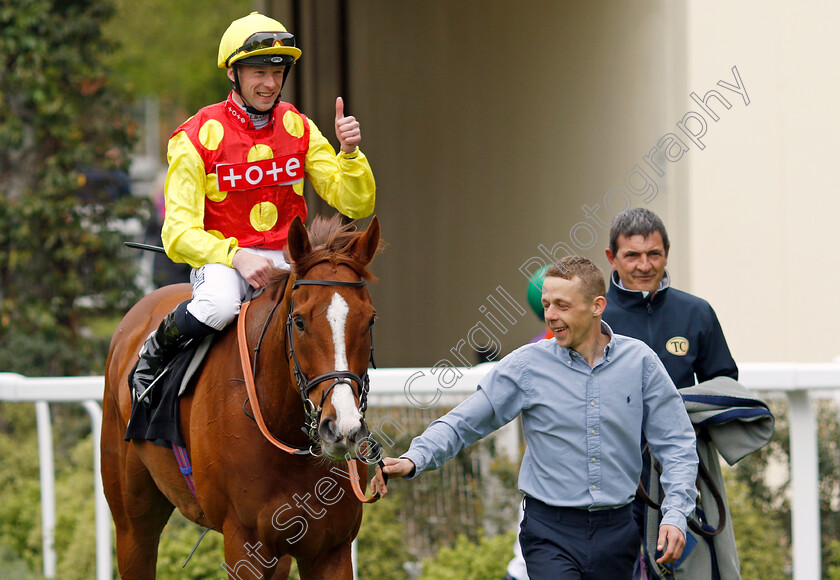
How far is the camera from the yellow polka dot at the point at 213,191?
3.79 meters

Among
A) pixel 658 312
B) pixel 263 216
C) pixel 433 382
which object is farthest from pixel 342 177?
pixel 433 382

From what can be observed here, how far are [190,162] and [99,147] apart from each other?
251 inches

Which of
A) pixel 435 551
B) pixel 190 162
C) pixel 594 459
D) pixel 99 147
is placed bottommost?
pixel 435 551

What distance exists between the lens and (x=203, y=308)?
3.66 meters

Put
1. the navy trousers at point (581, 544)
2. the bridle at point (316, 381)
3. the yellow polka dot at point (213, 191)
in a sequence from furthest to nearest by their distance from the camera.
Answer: the yellow polka dot at point (213, 191) → the navy trousers at point (581, 544) → the bridle at point (316, 381)

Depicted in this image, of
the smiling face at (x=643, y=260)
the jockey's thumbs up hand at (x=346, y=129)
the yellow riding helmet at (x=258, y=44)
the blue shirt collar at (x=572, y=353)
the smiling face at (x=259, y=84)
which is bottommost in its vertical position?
the blue shirt collar at (x=572, y=353)

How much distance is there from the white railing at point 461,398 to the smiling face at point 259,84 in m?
1.52

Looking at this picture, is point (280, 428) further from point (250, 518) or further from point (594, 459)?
point (594, 459)

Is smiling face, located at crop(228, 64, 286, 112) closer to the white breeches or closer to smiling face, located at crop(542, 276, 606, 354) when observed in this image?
the white breeches

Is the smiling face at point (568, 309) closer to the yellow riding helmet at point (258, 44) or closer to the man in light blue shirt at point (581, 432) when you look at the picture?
the man in light blue shirt at point (581, 432)

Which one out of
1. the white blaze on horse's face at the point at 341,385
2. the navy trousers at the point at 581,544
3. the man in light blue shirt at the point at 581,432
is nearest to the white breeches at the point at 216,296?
the white blaze on horse's face at the point at 341,385

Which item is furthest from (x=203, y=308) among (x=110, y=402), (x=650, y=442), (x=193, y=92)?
(x=193, y=92)

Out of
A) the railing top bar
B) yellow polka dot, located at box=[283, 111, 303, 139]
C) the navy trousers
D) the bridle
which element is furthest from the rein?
the railing top bar

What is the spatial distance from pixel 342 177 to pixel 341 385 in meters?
1.08
